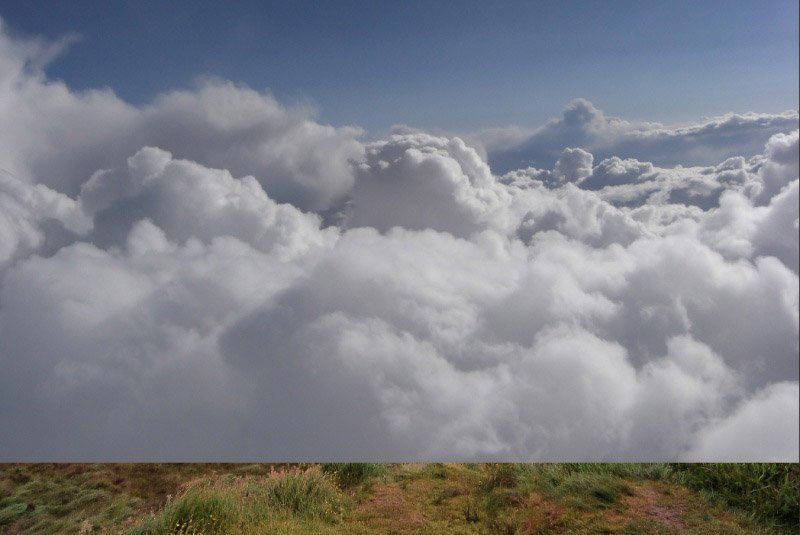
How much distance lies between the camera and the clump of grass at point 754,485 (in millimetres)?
4570

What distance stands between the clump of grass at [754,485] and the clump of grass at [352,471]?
2.07 metres

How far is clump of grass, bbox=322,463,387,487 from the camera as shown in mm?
4976

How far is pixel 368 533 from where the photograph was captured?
450 cm

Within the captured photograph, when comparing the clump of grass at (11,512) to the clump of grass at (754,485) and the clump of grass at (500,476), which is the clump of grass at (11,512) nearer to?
the clump of grass at (500,476)

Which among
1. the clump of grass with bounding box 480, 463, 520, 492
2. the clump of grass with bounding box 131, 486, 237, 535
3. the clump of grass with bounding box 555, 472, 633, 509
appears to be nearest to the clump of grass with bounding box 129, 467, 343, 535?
the clump of grass with bounding box 131, 486, 237, 535

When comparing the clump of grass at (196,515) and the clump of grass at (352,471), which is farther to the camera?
the clump of grass at (352,471)

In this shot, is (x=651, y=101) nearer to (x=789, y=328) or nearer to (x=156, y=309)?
(x=789, y=328)

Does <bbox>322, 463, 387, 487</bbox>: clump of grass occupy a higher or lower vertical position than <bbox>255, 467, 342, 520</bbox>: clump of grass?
higher

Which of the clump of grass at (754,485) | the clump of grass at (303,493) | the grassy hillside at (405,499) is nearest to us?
the grassy hillside at (405,499)

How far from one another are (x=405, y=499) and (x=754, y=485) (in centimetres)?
231

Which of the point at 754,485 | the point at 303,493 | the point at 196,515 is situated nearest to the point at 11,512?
the point at 196,515

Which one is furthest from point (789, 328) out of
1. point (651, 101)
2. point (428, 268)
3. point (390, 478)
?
point (390, 478)

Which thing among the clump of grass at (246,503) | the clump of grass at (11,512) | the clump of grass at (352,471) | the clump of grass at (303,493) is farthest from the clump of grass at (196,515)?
the clump of grass at (11,512)

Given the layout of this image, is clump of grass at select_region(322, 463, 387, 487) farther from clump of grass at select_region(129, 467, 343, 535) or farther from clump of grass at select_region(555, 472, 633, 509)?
clump of grass at select_region(555, 472, 633, 509)
